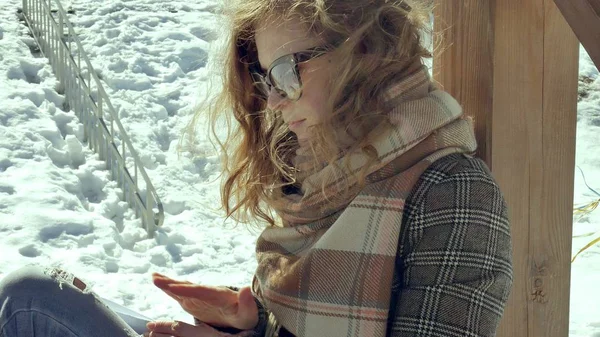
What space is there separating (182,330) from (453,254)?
25.0 inches

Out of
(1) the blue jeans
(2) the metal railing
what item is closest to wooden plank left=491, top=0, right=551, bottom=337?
(1) the blue jeans

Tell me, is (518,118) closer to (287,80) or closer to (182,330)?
(287,80)

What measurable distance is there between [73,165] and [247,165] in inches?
125

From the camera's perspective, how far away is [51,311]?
204 cm

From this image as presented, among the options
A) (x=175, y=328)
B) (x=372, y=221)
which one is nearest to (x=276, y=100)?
(x=372, y=221)

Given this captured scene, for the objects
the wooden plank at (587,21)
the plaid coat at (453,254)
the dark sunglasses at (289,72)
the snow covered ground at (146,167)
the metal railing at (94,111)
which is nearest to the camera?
the wooden plank at (587,21)

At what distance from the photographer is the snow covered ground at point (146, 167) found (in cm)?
422

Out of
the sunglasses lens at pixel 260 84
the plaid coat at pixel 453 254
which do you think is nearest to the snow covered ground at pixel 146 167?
the sunglasses lens at pixel 260 84

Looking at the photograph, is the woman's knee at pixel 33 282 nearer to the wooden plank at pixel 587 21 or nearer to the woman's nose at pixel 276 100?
the woman's nose at pixel 276 100

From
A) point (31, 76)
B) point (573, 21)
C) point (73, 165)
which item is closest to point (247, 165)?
point (573, 21)

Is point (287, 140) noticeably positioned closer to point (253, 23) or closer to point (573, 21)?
point (253, 23)

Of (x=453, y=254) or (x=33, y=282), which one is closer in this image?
(x=453, y=254)

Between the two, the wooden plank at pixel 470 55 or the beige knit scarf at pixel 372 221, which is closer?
the beige knit scarf at pixel 372 221

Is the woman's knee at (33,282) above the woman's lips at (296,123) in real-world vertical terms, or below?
below
